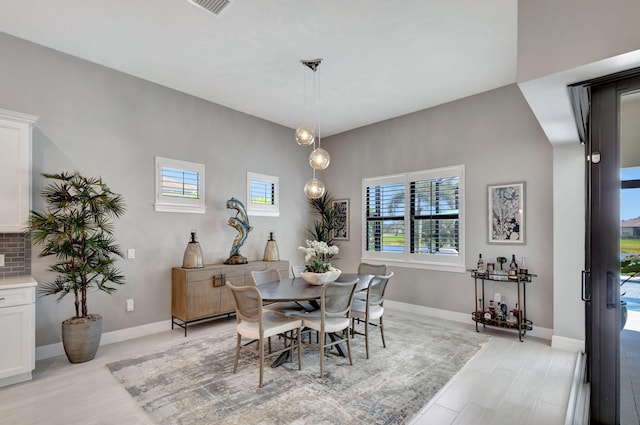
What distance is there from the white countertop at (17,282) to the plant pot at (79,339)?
0.57 meters

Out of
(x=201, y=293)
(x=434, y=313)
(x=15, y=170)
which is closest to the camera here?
(x=15, y=170)

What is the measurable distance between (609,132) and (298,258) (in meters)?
5.01

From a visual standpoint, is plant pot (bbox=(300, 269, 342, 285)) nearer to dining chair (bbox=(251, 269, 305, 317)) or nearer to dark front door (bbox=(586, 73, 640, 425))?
dining chair (bbox=(251, 269, 305, 317))

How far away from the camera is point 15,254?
3.22 metres

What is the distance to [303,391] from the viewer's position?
2652mm

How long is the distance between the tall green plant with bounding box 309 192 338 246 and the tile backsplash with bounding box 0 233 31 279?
13.4ft

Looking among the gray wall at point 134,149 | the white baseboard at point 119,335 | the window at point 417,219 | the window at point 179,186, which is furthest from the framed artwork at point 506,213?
the white baseboard at point 119,335

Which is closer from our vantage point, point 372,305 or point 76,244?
point 76,244

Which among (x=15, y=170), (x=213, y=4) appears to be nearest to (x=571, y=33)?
(x=213, y=4)

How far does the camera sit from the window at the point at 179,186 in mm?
4301

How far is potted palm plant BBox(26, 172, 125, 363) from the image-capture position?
10.4 ft

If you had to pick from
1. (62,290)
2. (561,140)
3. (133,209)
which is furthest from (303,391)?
(561,140)

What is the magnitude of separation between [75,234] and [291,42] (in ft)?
9.86

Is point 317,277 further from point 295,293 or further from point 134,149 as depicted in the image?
point 134,149
